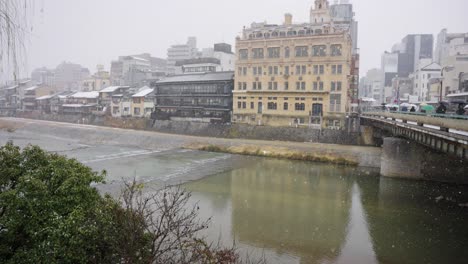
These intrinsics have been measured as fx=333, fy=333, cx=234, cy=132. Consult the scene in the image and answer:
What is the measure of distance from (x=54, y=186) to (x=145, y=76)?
110 m

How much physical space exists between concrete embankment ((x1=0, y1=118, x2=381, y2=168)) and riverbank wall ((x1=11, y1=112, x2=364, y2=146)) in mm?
2968

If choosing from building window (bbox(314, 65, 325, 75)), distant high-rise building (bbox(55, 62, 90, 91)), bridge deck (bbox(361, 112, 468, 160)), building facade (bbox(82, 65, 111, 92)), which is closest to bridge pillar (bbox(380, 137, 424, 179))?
bridge deck (bbox(361, 112, 468, 160))

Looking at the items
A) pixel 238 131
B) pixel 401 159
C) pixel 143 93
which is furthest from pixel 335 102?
pixel 143 93

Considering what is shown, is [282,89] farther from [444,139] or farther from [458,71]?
[444,139]

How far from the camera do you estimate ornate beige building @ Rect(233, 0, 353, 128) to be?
189 ft

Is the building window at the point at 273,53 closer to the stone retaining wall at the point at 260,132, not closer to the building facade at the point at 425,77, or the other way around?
the stone retaining wall at the point at 260,132

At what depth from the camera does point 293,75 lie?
6112 centimetres

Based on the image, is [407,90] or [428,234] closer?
[428,234]

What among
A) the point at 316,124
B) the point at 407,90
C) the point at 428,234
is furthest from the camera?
the point at 407,90

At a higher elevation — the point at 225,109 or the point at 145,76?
the point at 145,76

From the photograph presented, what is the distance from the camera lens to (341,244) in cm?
1867

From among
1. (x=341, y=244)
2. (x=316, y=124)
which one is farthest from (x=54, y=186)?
(x=316, y=124)

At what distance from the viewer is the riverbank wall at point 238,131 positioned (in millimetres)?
54469

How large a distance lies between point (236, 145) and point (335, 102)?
18.8 metres
